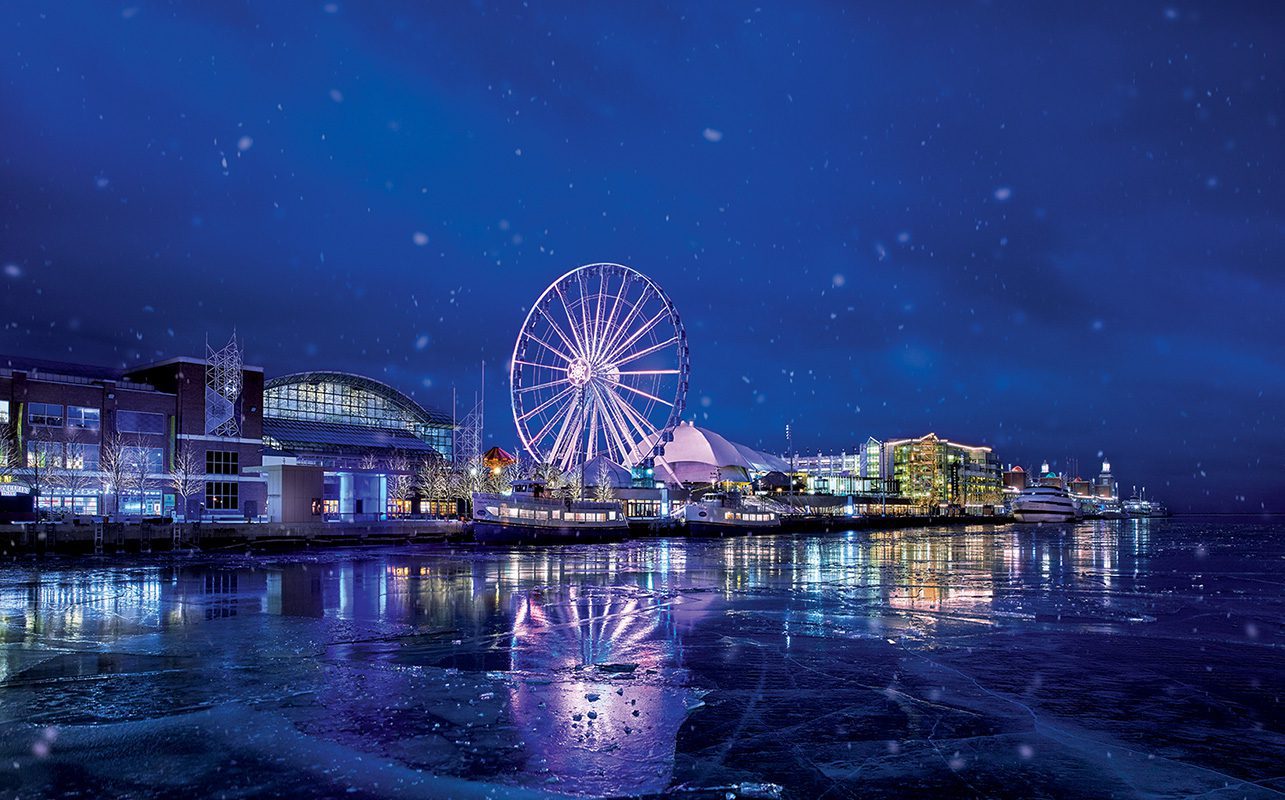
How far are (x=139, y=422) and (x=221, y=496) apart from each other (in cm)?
1002

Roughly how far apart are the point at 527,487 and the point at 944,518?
440 ft

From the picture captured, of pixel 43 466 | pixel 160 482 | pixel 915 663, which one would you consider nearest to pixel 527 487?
pixel 160 482

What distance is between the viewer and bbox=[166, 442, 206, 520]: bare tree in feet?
259

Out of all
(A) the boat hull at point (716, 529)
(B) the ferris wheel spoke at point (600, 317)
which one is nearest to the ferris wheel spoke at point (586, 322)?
(B) the ferris wheel spoke at point (600, 317)

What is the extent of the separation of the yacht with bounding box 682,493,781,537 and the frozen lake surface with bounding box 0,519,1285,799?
252 ft

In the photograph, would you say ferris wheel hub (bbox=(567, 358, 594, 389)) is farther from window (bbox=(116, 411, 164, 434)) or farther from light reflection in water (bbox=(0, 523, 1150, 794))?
window (bbox=(116, 411, 164, 434))

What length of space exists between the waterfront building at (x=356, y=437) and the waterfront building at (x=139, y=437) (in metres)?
12.8

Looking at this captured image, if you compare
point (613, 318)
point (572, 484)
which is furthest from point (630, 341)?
point (572, 484)

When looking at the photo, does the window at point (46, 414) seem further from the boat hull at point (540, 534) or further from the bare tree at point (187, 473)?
the boat hull at point (540, 534)

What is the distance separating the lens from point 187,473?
3211 inches

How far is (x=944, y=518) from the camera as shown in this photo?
194 metres

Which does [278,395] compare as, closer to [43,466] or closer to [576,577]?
[43,466]

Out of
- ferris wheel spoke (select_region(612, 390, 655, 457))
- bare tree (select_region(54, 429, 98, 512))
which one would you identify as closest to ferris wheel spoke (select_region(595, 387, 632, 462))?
ferris wheel spoke (select_region(612, 390, 655, 457))

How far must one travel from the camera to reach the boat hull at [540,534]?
74.9m
